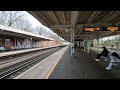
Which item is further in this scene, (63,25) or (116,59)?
(63,25)

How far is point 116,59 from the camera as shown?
10.9 m
